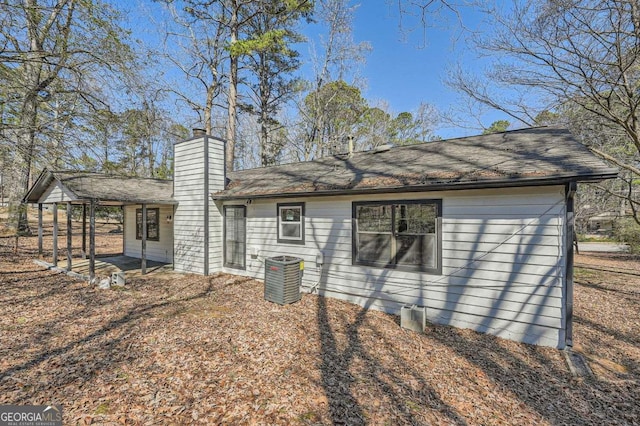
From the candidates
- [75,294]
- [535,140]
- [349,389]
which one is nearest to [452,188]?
[535,140]

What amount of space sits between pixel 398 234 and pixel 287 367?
340 centimetres

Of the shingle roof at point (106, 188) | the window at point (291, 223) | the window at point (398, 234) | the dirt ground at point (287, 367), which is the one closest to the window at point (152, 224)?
the shingle roof at point (106, 188)

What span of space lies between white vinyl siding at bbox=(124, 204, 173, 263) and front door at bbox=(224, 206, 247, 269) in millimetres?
2919

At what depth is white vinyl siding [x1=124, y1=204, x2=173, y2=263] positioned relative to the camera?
433 inches

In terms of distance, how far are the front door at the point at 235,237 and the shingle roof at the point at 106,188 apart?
198 cm

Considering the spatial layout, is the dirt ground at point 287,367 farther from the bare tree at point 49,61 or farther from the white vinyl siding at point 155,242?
the white vinyl siding at point 155,242

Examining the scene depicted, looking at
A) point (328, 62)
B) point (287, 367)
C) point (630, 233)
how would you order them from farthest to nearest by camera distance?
1. point (328, 62)
2. point (630, 233)
3. point (287, 367)

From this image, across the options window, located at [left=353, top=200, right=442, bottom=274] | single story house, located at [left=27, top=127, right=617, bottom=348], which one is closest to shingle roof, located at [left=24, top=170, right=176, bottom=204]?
single story house, located at [left=27, top=127, right=617, bottom=348]

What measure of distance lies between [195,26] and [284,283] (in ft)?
52.8
